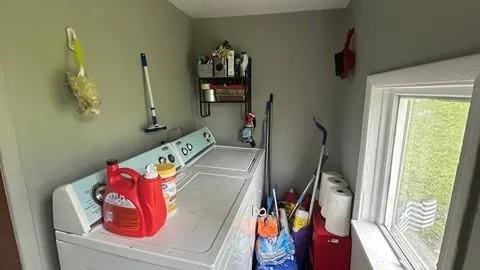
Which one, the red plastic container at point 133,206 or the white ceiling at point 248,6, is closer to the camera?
the red plastic container at point 133,206

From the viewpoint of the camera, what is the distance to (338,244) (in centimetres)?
182

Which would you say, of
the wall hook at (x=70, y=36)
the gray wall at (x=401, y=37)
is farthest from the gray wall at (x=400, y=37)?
the wall hook at (x=70, y=36)

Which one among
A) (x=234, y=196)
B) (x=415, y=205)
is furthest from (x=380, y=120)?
(x=234, y=196)

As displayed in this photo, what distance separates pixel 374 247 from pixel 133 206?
132 cm

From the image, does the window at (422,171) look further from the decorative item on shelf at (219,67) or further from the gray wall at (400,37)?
the decorative item on shelf at (219,67)

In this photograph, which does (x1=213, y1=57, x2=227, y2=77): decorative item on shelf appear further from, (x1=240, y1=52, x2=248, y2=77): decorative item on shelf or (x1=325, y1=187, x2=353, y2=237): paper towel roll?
(x1=325, y1=187, x2=353, y2=237): paper towel roll

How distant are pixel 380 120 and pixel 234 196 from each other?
104cm

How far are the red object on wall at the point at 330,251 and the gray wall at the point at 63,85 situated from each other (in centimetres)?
159

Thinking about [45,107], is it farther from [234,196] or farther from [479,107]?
[479,107]

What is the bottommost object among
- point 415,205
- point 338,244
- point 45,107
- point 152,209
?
point 338,244

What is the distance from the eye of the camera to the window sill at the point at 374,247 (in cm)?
117

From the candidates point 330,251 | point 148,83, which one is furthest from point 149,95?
point 330,251

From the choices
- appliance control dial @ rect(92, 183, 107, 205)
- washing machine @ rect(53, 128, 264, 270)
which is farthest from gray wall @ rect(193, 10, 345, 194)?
appliance control dial @ rect(92, 183, 107, 205)

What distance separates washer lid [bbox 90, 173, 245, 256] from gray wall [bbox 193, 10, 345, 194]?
4.03 ft
